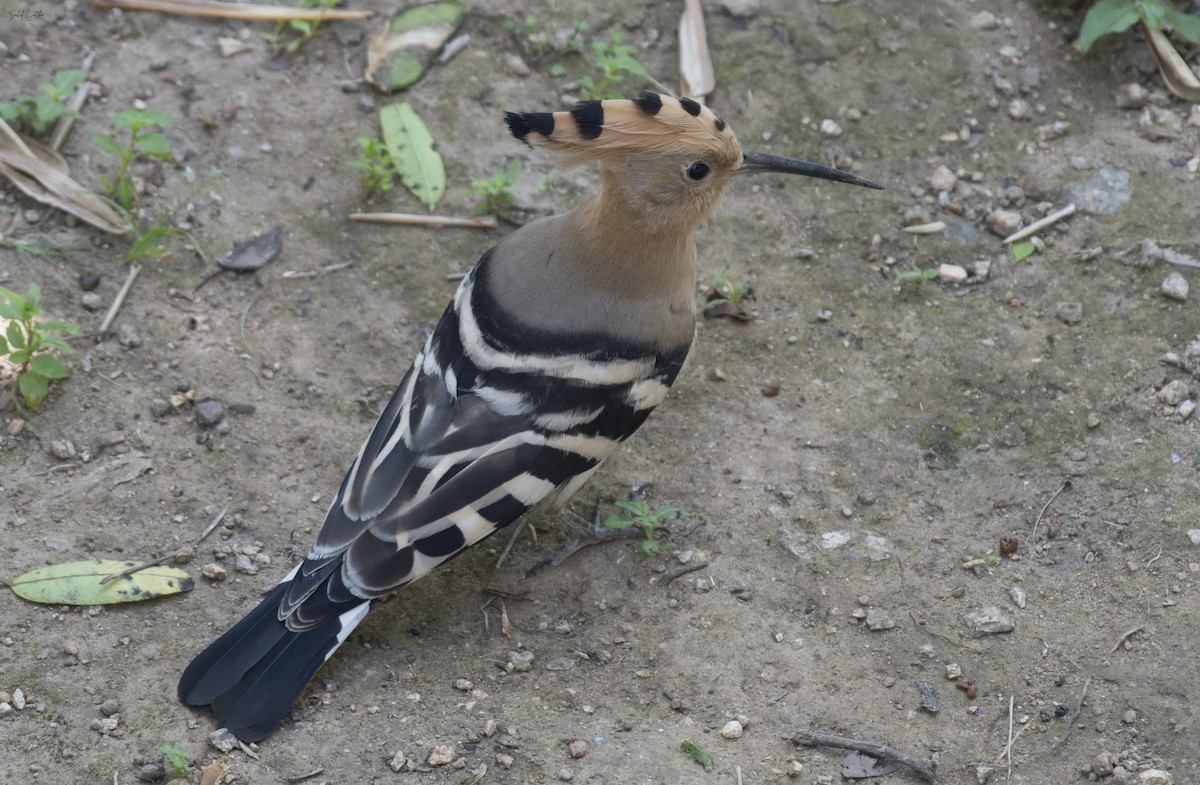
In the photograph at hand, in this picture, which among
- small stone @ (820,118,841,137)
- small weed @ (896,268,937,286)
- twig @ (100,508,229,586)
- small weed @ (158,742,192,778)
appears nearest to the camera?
small weed @ (158,742,192,778)

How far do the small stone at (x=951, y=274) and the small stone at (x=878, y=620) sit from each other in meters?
1.37

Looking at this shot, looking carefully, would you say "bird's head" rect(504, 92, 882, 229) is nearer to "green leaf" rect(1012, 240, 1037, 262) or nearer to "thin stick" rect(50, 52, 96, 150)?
"green leaf" rect(1012, 240, 1037, 262)

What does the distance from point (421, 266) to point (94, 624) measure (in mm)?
1622

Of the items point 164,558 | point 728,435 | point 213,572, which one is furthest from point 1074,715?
point 164,558

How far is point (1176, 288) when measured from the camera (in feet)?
12.6

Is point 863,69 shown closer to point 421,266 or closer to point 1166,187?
point 1166,187

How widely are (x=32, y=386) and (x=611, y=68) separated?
→ 214cm

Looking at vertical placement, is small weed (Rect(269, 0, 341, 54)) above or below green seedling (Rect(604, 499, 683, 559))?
above

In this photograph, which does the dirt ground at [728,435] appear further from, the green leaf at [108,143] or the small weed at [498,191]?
the green leaf at [108,143]

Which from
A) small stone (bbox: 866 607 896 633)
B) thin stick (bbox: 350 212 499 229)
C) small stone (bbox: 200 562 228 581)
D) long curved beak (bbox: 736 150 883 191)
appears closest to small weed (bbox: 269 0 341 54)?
thin stick (bbox: 350 212 499 229)

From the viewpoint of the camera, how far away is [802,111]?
4.49 meters

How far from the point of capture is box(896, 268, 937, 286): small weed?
161 inches

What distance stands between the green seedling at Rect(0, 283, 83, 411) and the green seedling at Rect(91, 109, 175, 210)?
600mm

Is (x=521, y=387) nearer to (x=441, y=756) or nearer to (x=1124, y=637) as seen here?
(x=441, y=756)
